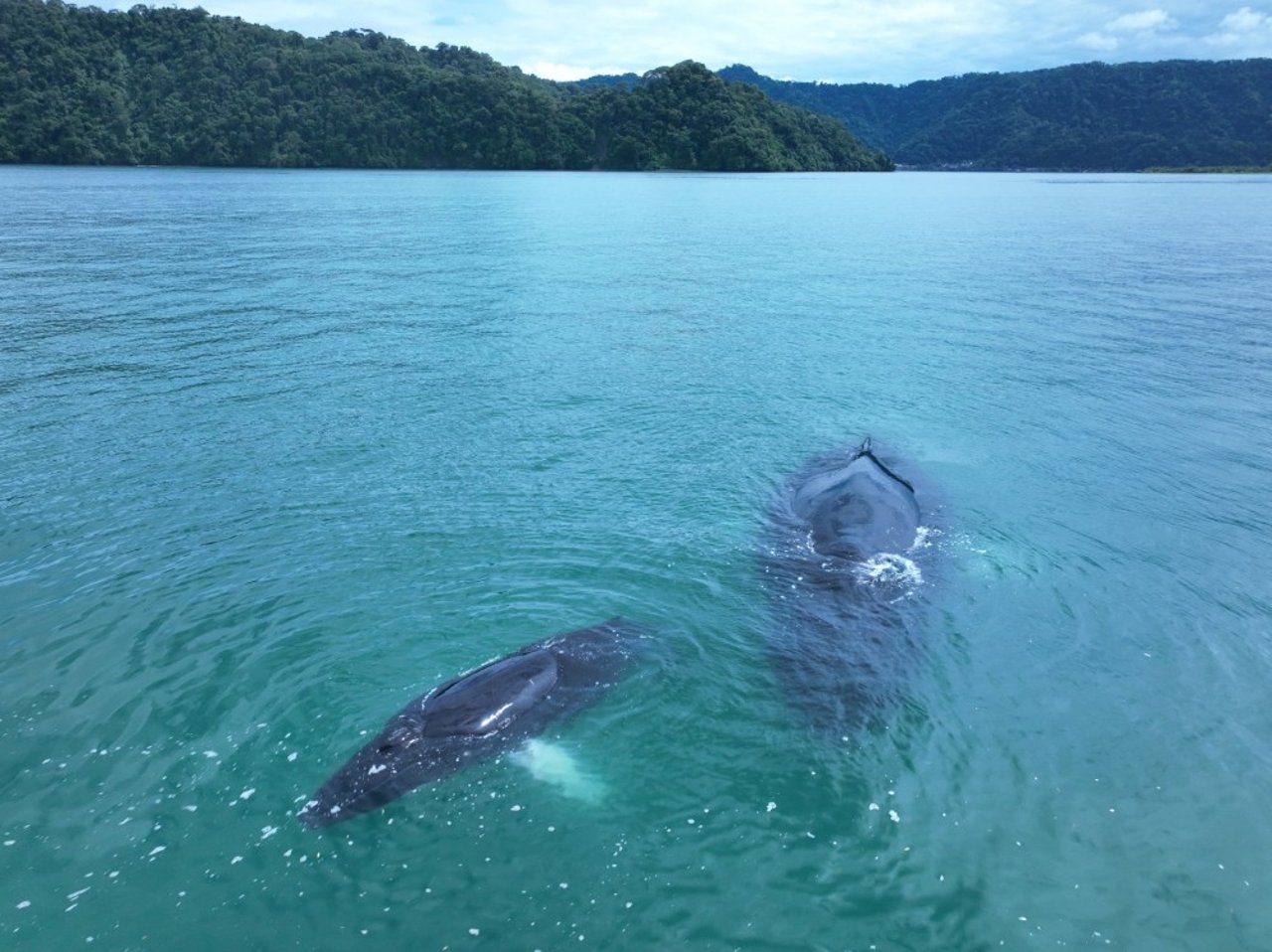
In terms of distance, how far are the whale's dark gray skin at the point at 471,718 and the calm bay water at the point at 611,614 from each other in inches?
13.0

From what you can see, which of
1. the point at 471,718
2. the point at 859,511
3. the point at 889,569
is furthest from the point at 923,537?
the point at 471,718

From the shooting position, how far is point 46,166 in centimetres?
12356

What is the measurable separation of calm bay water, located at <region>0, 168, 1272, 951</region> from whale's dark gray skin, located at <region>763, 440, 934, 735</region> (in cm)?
47

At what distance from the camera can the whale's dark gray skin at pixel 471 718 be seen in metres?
10.3

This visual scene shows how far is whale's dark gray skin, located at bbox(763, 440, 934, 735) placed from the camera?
41.1ft

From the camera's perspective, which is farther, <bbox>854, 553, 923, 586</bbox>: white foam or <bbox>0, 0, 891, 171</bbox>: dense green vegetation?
<bbox>0, 0, 891, 171</bbox>: dense green vegetation

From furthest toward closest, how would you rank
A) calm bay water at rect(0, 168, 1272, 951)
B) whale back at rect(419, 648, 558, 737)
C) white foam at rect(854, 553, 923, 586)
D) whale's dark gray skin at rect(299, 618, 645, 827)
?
white foam at rect(854, 553, 923, 586) < whale back at rect(419, 648, 558, 737) < whale's dark gray skin at rect(299, 618, 645, 827) < calm bay water at rect(0, 168, 1272, 951)

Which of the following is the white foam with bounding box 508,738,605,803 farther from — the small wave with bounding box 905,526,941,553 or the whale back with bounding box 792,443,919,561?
the small wave with bounding box 905,526,941,553

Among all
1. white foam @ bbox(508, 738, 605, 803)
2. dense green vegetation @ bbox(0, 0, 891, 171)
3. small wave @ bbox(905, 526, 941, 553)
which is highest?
dense green vegetation @ bbox(0, 0, 891, 171)

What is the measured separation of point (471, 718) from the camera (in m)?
11.2

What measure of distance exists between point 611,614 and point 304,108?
174220mm

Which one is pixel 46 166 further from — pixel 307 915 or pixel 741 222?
pixel 307 915

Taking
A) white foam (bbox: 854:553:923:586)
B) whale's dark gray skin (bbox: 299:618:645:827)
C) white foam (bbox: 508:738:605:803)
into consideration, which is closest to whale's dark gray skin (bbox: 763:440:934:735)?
white foam (bbox: 854:553:923:586)

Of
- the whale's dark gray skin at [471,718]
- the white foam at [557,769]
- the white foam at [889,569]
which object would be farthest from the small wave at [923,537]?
the white foam at [557,769]
